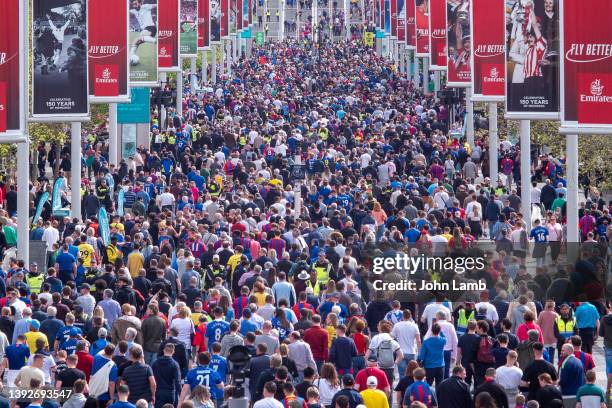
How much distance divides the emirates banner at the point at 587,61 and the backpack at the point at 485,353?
684cm

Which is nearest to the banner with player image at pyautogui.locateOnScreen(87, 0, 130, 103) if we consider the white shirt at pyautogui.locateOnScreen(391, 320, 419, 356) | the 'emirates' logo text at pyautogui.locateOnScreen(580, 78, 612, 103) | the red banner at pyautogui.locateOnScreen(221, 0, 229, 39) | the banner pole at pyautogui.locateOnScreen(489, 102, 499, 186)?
the banner pole at pyautogui.locateOnScreen(489, 102, 499, 186)

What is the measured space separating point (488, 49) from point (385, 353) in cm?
1677

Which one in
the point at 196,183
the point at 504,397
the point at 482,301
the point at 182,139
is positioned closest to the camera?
the point at 504,397

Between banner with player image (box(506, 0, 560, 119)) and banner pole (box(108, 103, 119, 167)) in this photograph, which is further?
banner pole (box(108, 103, 119, 167))

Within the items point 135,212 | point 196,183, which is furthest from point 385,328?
point 196,183

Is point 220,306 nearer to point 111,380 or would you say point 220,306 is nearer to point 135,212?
point 111,380

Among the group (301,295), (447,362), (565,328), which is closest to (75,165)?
(301,295)

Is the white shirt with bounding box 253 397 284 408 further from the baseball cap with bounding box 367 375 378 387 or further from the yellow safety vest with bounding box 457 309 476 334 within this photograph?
the yellow safety vest with bounding box 457 309 476 334

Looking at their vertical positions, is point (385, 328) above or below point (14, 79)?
below

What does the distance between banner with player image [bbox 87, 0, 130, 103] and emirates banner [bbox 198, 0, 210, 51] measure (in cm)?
2579

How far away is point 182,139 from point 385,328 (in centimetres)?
2988

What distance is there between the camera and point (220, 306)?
2248 cm

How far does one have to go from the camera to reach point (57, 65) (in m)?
31.5

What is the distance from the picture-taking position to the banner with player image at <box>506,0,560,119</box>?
30.9 m
